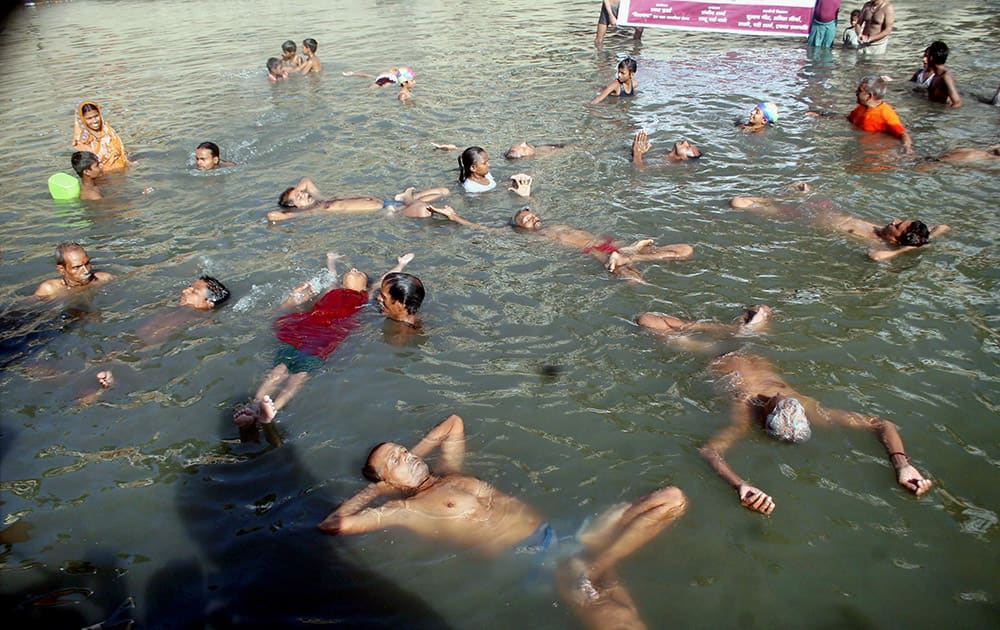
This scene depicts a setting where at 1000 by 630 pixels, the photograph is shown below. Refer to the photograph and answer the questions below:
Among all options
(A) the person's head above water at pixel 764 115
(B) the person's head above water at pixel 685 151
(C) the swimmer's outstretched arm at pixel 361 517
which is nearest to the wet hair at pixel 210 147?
(B) the person's head above water at pixel 685 151

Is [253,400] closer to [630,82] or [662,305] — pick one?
[662,305]

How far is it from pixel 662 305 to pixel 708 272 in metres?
0.87

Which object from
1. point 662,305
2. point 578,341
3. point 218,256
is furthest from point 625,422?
point 218,256

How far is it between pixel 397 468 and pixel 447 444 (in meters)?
0.51

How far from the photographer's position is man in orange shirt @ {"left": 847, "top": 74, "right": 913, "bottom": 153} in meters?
9.64

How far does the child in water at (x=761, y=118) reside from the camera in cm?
1041

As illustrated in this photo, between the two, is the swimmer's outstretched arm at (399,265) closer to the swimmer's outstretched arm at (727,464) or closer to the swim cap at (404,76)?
the swimmer's outstretched arm at (727,464)

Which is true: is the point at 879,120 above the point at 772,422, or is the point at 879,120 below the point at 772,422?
above

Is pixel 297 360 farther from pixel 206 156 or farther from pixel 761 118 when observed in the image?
pixel 761 118

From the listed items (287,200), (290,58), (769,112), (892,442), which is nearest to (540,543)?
(892,442)

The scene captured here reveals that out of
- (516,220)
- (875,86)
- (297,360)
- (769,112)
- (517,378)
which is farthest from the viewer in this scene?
(769,112)

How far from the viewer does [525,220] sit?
25.9ft

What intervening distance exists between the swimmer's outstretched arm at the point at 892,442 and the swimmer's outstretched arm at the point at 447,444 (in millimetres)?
2794

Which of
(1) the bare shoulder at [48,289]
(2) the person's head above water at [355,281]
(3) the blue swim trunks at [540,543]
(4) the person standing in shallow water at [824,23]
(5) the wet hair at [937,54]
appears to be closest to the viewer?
(3) the blue swim trunks at [540,543]
